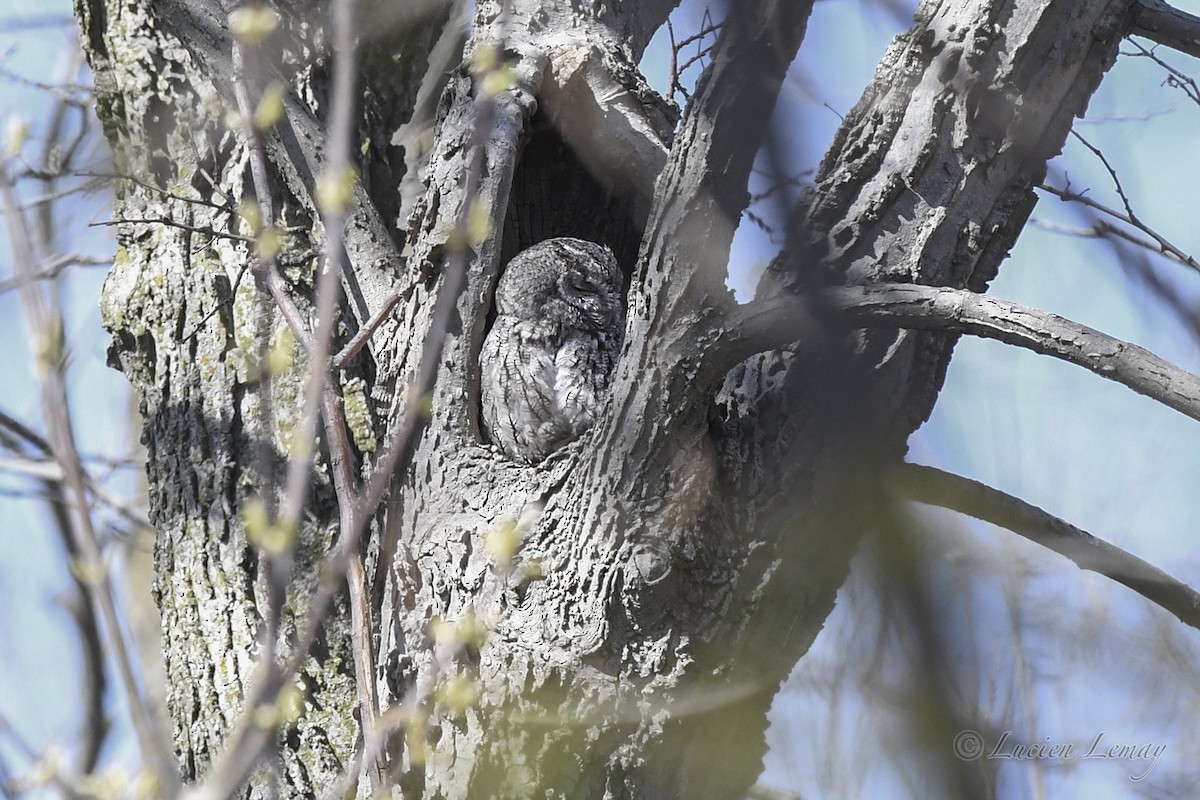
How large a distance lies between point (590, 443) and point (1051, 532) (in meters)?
0.86

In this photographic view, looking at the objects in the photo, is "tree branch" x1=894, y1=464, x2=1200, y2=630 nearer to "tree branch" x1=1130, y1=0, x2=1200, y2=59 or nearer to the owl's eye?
"tree branch" x1=1130, y1=0, x2=1200, y2=59

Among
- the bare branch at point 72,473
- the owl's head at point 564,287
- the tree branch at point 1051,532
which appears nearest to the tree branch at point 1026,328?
the tree branch at point 1051,532

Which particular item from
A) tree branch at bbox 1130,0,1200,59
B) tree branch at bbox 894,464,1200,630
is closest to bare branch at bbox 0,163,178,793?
tree branch at bbox 894,464,1200,630

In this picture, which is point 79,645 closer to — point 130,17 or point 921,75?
point 130,17

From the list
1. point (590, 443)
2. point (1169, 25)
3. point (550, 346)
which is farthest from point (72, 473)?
point (550, 346)

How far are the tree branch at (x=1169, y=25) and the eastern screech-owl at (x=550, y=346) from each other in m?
1.54

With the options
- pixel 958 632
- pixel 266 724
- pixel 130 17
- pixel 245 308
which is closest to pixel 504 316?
pixel 245 308

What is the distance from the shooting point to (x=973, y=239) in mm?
2096

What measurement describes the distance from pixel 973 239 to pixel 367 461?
1.42 meters

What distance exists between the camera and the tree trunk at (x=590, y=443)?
1915 millimetres

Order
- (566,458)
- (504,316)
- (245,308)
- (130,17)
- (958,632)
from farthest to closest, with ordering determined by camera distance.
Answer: (504,316), (130,17), (245,308), (566,458), (958,632)

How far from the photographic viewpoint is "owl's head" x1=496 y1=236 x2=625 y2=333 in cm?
332

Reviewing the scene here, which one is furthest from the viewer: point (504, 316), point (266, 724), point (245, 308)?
point (504, 316)

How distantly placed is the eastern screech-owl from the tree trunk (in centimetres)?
48
